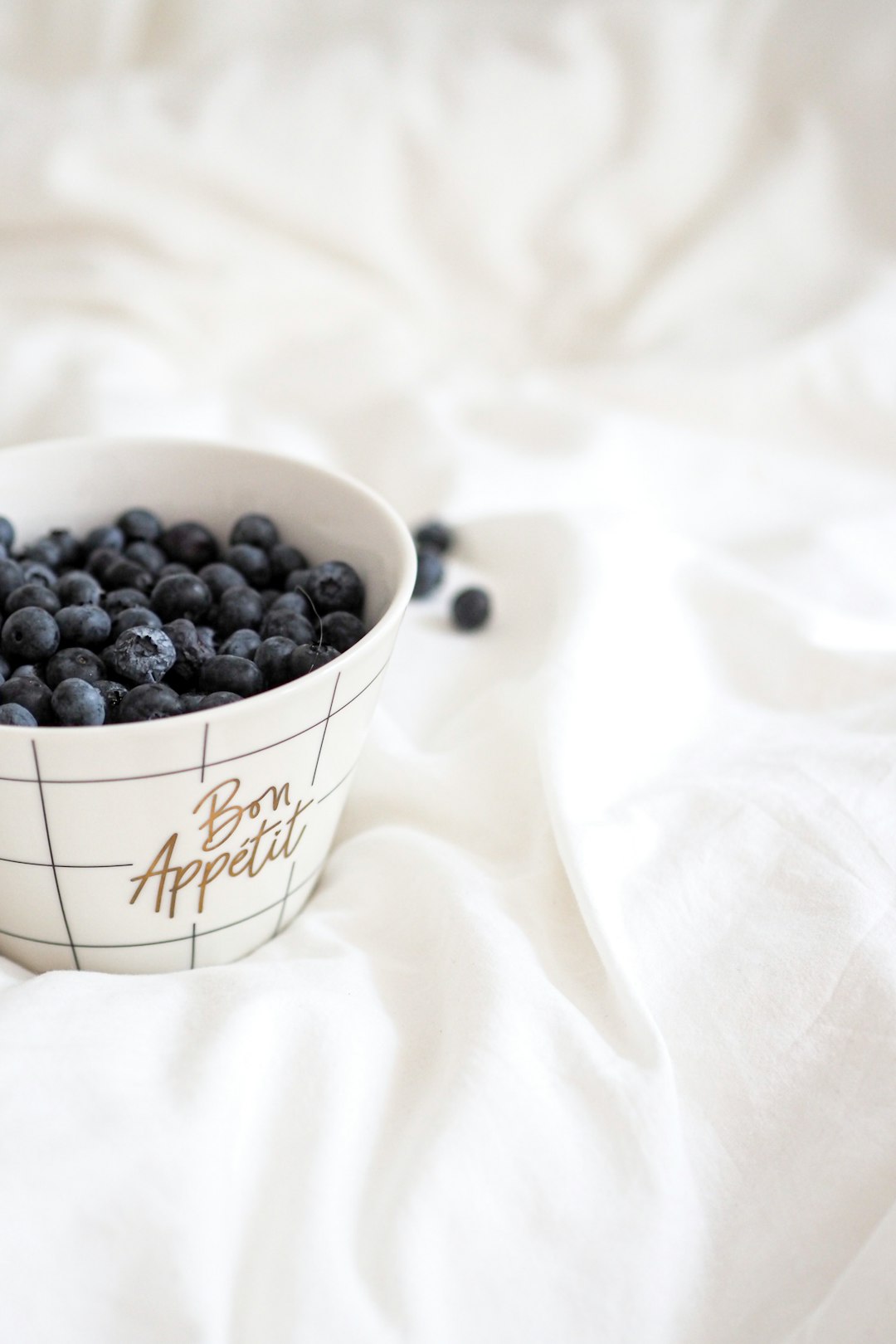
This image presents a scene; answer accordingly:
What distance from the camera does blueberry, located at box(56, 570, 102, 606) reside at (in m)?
0.73

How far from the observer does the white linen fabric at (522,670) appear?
1.71ft

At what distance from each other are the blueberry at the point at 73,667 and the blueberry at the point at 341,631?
14 cm

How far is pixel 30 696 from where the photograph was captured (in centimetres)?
62

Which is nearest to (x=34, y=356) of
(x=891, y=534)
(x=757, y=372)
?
(x=757, y=372)

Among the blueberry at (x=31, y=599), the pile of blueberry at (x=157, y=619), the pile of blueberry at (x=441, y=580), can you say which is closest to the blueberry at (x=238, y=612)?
the pile of blueberry at (x=157, y=619)

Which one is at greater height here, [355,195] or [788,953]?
[355,195]

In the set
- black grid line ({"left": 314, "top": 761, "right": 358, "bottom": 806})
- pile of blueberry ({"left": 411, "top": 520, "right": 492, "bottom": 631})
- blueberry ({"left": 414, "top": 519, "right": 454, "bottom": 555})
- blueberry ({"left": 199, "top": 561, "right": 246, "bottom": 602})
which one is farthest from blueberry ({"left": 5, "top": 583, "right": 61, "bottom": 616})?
blueberry ({"left": 414, "top": 519, "right": 454, "bottom": 555})

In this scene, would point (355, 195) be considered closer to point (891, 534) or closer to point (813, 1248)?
point (891, 534)

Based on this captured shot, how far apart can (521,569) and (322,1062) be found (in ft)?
1.82

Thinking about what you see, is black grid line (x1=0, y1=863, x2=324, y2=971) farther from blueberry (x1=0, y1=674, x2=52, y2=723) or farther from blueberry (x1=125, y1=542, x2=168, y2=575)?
blueberry (x1=125, y1=542, x2=168, y2=575)

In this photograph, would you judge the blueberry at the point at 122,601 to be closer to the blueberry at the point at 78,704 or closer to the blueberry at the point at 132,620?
the blueberry at the point at 132,620

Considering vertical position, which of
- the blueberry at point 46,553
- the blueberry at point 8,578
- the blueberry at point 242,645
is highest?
the blueberry at point 242,645

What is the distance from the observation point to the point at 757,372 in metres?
1.29

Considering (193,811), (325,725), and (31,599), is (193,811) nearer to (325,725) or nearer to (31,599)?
(325,725)
